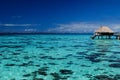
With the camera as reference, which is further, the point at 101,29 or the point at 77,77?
the point at 101,29

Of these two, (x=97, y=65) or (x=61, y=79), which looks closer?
(x=61, y=79)

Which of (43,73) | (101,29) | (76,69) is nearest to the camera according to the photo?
(43,73)

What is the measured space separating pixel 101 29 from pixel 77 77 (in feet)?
127

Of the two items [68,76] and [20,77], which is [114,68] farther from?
[20,77]

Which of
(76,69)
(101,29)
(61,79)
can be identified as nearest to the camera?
(61,79)

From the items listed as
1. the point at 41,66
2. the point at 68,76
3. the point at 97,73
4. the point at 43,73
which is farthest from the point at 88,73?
the point at 41,66

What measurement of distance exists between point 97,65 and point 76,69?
2346 millimetres

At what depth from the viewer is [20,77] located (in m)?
14.3

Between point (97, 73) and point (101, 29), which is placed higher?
point (101, 29)

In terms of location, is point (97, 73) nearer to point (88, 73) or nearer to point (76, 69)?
point (88, 73)

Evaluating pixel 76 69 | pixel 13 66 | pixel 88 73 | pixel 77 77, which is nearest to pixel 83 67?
pixel 76 69

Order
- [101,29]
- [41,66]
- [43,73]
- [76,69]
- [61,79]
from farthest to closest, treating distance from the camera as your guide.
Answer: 1. [101,29]
2. [41,66]
3. [76,69]
4. [43,73]
5. [61,79]

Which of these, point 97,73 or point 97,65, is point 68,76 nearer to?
point 97,73

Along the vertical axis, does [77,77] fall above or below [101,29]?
below
